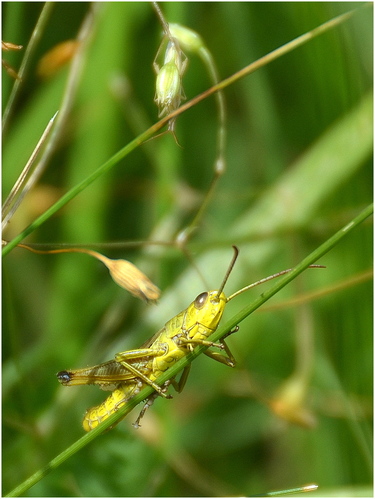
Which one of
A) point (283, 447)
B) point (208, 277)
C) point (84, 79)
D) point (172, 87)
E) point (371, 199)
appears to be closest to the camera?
point (172, 87)

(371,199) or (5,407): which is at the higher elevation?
(371,199)

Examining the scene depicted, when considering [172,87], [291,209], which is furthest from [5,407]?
[291,209]

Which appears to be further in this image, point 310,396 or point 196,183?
point 196,183

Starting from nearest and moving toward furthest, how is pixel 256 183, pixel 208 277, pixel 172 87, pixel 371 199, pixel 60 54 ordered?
pixel 172 87 → pixel 60 54 → pixel 371 199 → pixel 208 277 → pixel 256 183

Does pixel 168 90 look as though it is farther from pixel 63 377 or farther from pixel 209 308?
pixel 63 377

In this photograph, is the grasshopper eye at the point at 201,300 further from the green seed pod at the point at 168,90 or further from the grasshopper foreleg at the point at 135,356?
the green seed pod at the point at 168,90

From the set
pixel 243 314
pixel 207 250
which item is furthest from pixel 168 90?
pixel 207 250

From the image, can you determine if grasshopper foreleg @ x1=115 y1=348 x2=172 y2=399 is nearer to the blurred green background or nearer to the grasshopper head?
the grasshopper head

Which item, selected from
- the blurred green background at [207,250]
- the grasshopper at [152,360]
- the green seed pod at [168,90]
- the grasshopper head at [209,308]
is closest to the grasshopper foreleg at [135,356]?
the grasshopper at [152,360]

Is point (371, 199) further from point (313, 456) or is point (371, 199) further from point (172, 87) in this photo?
point (172, 87)
